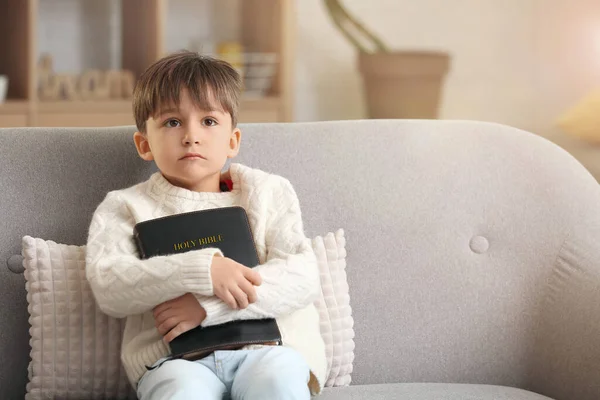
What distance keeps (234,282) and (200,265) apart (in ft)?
0.19

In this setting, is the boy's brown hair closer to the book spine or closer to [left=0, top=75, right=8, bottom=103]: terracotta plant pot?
the book spine

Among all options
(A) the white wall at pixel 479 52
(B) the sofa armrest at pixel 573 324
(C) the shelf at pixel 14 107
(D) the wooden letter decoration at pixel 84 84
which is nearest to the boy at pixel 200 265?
(B) the sofa armrest at pixel 573 324

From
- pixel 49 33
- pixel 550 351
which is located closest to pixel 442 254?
pixel 550 351

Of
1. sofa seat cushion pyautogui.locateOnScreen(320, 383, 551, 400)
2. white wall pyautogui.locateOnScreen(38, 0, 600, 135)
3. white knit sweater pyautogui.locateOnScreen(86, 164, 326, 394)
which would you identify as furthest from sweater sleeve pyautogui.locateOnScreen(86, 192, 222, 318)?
white wall pyautogui.locateOnScreen(38, 0, 600, 135)

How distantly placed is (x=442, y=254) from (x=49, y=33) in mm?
2460

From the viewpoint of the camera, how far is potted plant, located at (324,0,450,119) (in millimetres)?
3582

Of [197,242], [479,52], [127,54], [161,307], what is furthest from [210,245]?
[479,52]

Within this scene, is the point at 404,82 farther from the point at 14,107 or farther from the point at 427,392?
the point at 427,392

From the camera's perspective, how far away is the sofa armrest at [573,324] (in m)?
1.60

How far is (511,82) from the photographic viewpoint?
4082 millimetres

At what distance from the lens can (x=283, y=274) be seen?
1.45 meters

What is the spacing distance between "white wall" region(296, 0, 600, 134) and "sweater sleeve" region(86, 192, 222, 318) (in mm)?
2598

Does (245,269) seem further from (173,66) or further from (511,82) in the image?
(511,82)

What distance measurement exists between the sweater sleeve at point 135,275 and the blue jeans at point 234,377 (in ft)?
0.36
